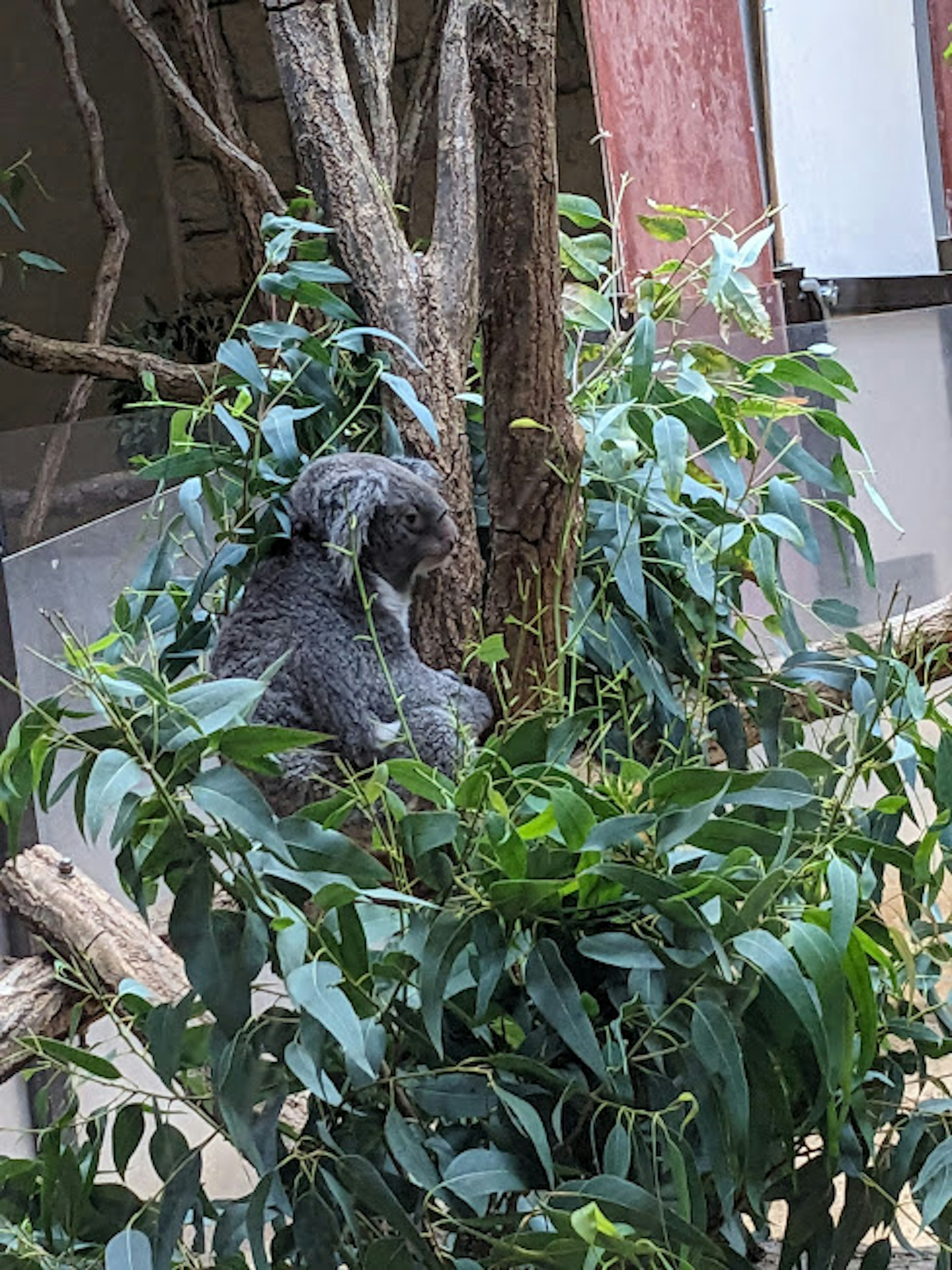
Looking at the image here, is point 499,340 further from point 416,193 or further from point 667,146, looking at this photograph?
point 416,193

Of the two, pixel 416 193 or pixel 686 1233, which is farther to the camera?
pixel 416 193

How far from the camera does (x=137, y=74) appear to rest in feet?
17.5

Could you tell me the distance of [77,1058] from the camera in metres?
1.14

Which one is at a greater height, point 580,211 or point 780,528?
point 580,211

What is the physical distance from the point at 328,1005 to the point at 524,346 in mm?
536

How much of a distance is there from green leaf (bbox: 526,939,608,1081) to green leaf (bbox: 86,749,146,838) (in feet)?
0.94

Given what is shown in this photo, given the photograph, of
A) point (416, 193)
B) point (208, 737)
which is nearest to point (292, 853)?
point (208, 737)

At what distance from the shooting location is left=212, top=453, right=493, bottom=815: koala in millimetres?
1352

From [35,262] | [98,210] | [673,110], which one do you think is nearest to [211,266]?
[98,210]

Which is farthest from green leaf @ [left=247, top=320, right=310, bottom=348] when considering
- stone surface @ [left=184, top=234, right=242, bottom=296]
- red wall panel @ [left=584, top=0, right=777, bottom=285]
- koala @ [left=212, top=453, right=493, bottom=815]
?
stone surface @ [left=184, top=234, right=242, bottom=296]

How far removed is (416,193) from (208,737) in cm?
423

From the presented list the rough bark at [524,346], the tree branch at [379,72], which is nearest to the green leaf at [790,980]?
the rough bark at [524,346]

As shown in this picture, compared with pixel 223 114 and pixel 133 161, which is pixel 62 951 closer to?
pixel 223 114

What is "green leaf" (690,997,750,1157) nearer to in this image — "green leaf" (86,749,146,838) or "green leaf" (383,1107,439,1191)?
"green leaf" (383,1107,439,1191)
